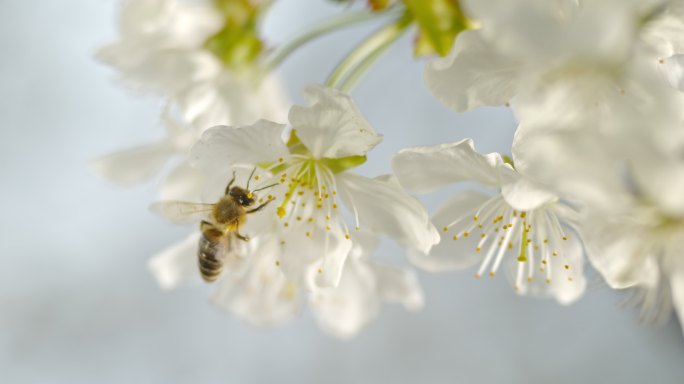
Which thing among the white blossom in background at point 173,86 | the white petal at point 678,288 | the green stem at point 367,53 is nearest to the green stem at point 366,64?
the green stem at point 367,53

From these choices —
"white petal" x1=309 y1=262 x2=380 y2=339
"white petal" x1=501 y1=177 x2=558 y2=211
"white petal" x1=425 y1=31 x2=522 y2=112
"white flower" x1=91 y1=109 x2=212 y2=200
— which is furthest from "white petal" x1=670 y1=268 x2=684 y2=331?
"white flower" x1=91 y1=109 x2=212 y2=200

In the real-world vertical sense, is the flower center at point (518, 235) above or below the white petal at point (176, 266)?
below

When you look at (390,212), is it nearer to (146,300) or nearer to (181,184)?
(181,184)

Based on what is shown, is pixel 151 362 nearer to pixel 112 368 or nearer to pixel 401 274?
pixel 112 368

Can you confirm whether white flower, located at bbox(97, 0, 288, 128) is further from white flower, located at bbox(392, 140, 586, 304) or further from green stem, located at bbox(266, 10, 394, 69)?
white flower, located at bbox(392, 140, 586, 304)

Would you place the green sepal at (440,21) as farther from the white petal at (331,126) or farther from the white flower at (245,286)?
the white flower at (245,286)
